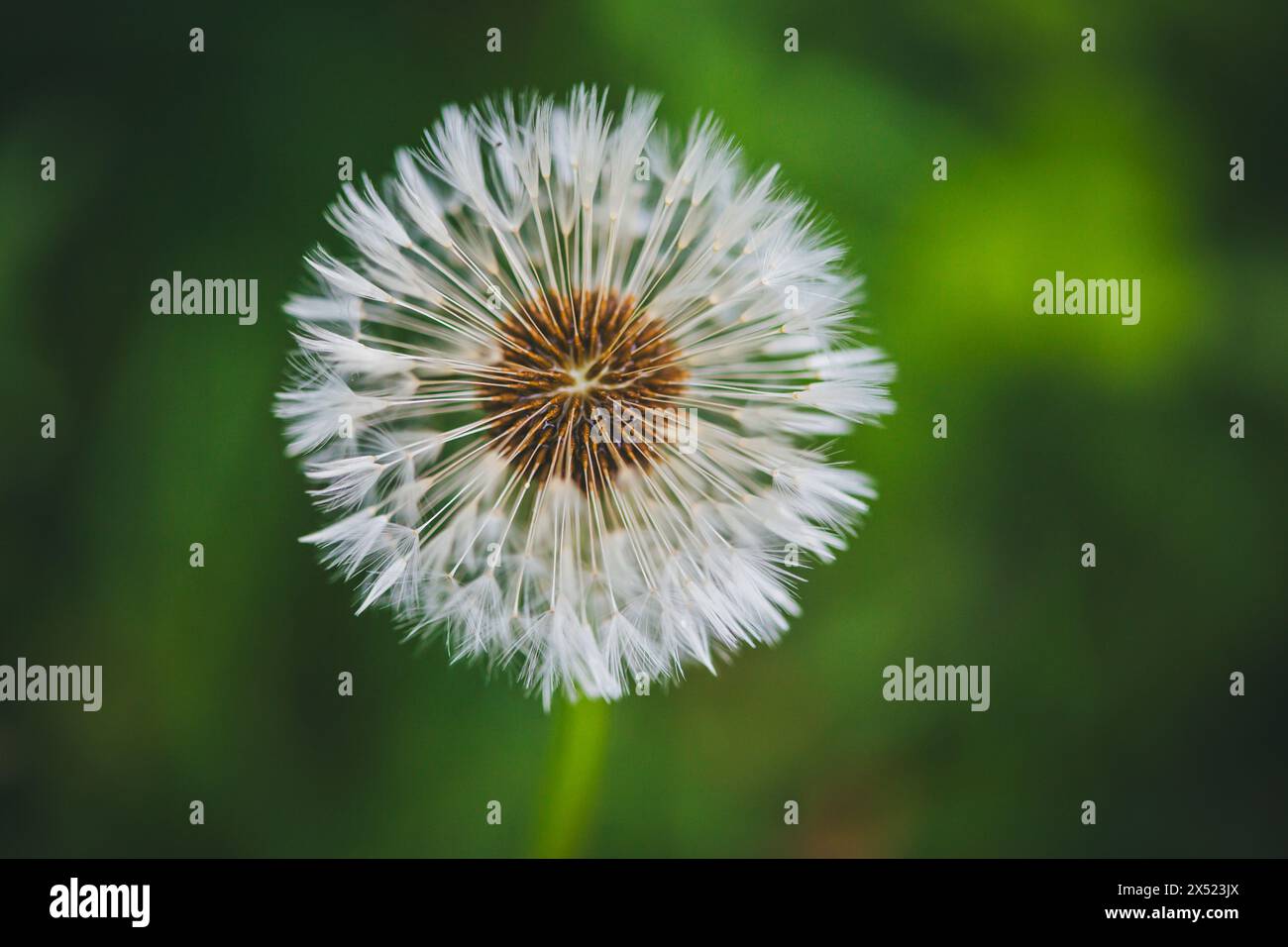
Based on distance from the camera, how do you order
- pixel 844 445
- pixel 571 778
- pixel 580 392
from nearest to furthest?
pixel 580 392 < pixel 571 778 < pixel 844 445

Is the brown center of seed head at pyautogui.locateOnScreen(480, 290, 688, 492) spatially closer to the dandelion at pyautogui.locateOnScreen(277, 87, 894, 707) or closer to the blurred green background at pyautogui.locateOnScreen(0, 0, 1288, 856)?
the dandelion at pyautogui.locateOnScreen(277, 87, 894, 707)

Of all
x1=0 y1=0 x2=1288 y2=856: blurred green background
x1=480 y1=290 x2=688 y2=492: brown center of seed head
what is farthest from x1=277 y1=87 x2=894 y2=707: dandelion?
x1=0 y1=0 x2=1288 y2=856: blurred green background

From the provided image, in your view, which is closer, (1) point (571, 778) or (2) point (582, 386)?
(2) point (582, 386)

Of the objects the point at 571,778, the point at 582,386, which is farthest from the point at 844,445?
the point at 571,778

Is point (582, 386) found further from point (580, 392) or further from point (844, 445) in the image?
point (844, 445)
